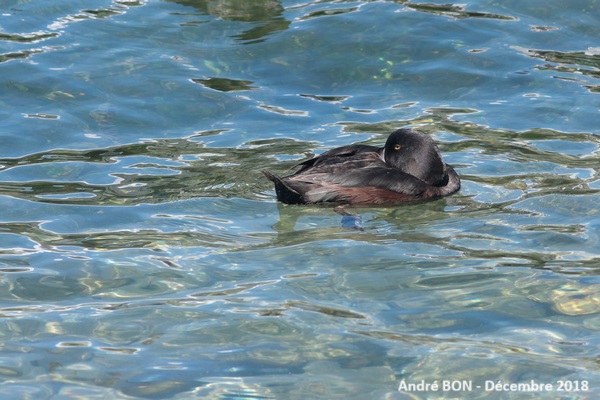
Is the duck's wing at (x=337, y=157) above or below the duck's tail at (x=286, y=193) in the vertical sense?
above

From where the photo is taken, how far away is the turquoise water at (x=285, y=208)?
653cm

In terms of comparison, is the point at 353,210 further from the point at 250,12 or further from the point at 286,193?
the point at 250,12

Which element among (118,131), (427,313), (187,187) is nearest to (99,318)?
(427,313)

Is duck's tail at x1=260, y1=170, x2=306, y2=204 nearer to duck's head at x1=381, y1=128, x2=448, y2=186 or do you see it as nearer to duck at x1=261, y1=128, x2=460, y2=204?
duck at x1=261, y1=128, x2=460, y2=204

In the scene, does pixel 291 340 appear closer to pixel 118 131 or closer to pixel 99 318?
pixel 99 318

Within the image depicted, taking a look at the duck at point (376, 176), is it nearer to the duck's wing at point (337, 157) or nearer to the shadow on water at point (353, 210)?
the duck's wing at point (337, 157)

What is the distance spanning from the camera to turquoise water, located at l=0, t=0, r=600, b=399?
653cm

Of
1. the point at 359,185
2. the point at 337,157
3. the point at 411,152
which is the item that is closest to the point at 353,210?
the point at 359,185

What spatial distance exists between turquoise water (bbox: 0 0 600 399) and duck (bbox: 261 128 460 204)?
0.16m

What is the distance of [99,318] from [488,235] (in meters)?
3.25

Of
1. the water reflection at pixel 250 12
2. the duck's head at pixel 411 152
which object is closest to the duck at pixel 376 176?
the duck's head at pixel 411 152

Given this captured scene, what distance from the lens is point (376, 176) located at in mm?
9617

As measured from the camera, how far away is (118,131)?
11570 millimetres

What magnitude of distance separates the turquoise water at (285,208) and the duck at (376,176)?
6.2 inches
